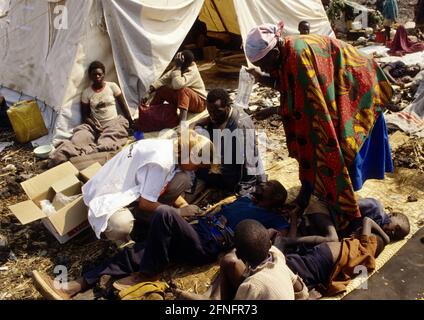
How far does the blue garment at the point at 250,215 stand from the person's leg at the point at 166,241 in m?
0.29

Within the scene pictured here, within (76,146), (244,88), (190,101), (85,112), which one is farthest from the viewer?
(244,88)

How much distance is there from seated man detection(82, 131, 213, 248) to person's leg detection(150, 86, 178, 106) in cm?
232

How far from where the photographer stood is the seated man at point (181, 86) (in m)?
5.23

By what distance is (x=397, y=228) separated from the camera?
9.93ft

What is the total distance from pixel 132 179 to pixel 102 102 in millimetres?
2317

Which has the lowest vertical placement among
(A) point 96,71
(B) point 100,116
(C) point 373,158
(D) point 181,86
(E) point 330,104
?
(B) point 100,116

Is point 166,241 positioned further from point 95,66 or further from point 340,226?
point 95,66

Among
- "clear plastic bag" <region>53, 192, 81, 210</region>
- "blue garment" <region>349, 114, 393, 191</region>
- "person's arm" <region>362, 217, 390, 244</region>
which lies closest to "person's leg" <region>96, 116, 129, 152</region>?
"clear plastic bag" <region>53, 192, 81, 210</region>

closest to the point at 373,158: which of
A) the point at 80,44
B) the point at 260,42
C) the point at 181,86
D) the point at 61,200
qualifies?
the point at 260,42

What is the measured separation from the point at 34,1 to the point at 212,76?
2910mm

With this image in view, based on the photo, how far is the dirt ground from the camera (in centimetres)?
300

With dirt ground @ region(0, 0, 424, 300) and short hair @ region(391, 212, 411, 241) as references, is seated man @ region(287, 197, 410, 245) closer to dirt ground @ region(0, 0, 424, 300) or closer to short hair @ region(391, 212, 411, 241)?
short hair @ region(391, 212, 411, 241)

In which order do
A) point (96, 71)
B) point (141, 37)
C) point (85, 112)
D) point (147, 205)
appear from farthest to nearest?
1. point (141, 37)
2. point (85, 112)
3. point (96, 71)
4. point (147, 205)

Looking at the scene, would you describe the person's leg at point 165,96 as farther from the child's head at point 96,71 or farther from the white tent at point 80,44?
the child's head at point 96,71
